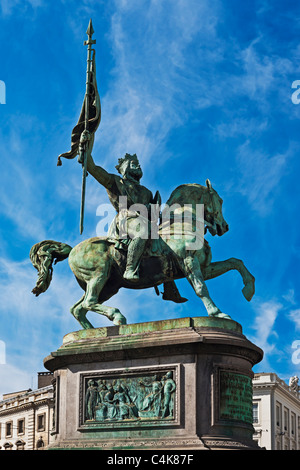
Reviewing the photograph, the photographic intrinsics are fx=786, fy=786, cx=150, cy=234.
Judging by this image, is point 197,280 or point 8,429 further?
point 8,429

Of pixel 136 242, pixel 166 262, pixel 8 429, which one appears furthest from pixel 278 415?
pixel 136 242

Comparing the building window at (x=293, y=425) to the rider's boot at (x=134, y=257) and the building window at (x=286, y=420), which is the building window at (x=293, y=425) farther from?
the rider's boot at (x=134, y=257)

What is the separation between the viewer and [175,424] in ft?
53.7

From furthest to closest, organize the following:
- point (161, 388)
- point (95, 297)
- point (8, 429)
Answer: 1. point (8, 429)
2. point (95, 297)
3. point (161, 388)

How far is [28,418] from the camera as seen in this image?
225 ft

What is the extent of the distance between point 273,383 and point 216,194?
5029 centimetres

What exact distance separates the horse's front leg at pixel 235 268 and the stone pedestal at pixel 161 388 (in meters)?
1.66

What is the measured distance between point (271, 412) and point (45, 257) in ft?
168

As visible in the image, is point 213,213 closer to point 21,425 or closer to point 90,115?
point 90,115

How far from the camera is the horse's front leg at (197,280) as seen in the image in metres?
17.9

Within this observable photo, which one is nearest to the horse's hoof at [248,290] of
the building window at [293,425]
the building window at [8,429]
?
the building window at [8,429]
